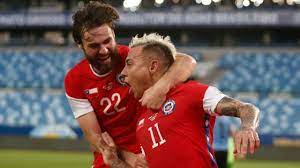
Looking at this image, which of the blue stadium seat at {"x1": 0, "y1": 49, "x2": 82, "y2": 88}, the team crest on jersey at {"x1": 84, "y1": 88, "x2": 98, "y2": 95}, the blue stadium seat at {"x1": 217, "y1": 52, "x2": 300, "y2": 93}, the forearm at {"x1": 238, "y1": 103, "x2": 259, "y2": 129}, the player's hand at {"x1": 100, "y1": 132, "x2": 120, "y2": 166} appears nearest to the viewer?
the forearm at {"x1": 238, "y1": 103, "x2": 259, "y2": 129}

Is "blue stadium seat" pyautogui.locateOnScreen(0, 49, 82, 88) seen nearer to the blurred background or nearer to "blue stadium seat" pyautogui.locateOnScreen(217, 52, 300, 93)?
the blurred background

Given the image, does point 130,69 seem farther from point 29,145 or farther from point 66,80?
point 29,145

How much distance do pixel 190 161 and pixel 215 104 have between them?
1.31 ft

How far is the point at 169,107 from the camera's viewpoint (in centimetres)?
418

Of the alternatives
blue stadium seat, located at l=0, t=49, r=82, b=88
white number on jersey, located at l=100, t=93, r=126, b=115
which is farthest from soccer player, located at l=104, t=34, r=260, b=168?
blue stadium seat, located at l=0, t=49, r=82, b=88

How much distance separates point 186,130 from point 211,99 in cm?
26

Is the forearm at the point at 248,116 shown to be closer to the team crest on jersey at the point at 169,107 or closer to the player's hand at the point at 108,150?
the team crest on jersey at the point at 169,107

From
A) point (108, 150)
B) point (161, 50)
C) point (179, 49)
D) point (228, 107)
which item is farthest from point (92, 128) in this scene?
point (179, 49)

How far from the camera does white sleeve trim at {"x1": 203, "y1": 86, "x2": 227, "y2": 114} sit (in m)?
3.92

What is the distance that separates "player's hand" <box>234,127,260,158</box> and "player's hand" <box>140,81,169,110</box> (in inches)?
36.0

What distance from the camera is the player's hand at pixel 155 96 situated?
13.9ft

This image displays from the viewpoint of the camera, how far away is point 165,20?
1344 inches

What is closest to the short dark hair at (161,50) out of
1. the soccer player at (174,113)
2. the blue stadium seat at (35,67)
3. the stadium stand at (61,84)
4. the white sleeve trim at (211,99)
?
the soccer player at (174,113)

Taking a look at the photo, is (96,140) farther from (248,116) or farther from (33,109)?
(33,109)
